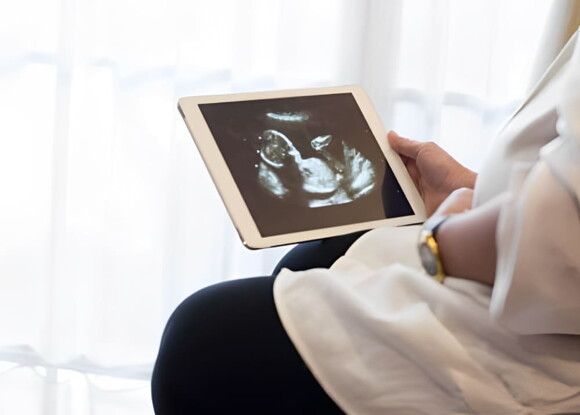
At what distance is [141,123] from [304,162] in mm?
693

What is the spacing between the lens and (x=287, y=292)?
2.31 ft

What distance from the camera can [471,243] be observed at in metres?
0.63

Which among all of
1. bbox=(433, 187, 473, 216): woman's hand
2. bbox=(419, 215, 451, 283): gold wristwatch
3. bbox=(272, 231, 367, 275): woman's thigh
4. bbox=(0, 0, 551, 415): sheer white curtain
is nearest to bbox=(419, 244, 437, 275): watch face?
bbox=(419, 215, 451, 283): gold wristwatch

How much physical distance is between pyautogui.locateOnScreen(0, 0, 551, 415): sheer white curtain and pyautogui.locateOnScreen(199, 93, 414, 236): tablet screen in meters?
0.55

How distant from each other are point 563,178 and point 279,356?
0.83ft

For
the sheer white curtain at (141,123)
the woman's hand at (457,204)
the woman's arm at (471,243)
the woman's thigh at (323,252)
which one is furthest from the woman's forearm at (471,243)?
the sheer white curtain at (141,123)

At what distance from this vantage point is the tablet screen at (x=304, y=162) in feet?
2.79

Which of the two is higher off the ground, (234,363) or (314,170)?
(314,170)

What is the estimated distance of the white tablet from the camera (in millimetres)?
841

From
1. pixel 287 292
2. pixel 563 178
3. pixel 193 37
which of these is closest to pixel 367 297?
pixel 287 292

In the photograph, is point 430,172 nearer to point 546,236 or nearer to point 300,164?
point 300,164

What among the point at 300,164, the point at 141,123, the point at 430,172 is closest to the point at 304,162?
the point at 300,164

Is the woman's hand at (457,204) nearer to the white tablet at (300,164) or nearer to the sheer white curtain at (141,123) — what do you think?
the white tablet at (300,164)

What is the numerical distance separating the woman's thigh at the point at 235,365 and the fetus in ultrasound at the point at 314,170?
0.16m
